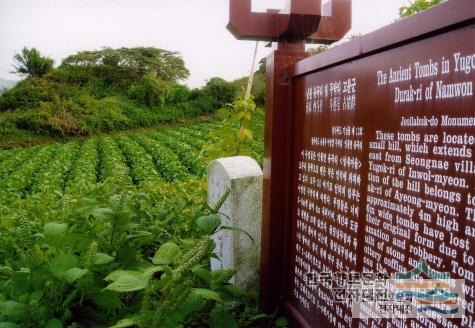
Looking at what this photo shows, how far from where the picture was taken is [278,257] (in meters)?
3.15

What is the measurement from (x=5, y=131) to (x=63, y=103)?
7500mm

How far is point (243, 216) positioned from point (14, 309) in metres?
1.52

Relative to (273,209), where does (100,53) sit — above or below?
above

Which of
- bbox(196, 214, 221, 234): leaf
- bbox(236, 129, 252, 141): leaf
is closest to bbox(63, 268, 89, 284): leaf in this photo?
bbox(196, 214, 221, 234): leaf

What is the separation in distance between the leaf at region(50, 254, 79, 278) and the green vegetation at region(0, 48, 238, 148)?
34.0 metres

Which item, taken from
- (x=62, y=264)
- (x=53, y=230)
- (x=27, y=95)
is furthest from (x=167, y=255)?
(x=27, y=95)

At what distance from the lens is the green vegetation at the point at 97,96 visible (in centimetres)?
3753

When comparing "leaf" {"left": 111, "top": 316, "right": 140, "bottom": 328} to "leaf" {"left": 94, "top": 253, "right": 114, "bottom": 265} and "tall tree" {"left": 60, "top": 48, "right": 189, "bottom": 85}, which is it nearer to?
"leaf" {"left": 94, "top": 253, "right": 114, "bottom": 265}

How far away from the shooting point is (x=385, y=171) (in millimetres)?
1974

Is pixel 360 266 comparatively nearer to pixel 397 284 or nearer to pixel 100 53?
pixel 397 284

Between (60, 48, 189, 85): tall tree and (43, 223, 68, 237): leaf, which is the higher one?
(60, 48, 189, 85): tall tree

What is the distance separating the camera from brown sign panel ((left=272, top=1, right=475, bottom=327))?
5.15ft

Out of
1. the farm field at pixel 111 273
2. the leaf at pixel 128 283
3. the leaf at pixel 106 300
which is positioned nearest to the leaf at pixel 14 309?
the farm field at pixel 111 273

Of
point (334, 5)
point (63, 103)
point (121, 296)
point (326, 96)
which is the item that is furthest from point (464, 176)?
point (63, 103)
